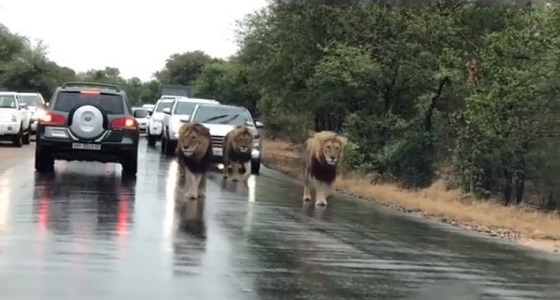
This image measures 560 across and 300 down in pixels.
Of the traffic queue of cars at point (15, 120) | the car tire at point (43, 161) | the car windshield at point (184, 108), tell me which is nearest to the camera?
the car tire at point (43, 161)

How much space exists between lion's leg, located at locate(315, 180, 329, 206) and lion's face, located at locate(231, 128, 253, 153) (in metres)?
4.10

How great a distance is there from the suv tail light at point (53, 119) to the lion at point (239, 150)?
405cm

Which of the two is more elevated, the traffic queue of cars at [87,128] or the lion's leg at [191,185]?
the traffic queue of cars at [87,128]

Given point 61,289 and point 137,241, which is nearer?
point 61,289

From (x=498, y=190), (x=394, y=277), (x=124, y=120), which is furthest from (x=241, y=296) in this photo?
(x=498, y=190)

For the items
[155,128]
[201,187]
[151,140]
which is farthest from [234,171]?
[151,140]

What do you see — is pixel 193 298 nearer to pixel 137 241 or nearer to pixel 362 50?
pixel 137 241

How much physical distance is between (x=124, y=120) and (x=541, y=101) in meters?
10.5

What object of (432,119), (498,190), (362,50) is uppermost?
(362,50)

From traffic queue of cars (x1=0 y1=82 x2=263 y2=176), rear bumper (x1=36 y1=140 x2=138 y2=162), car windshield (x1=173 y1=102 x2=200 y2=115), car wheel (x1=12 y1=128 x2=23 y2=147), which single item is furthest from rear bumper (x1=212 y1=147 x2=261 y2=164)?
car wheel (x1=12 y1=128 x2=23 y2=147)

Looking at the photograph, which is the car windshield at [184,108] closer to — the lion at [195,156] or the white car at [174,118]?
the white car at [174,118]

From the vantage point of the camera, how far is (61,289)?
8805 millimetres

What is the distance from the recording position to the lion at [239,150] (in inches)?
893

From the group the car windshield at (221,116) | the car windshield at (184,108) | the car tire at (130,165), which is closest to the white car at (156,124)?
the car windshield at (184,108)
